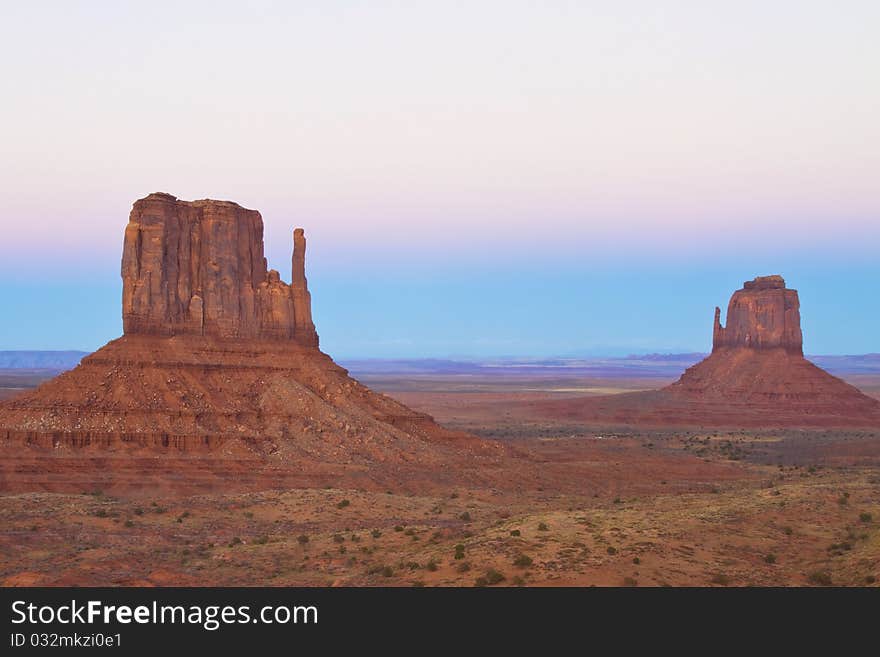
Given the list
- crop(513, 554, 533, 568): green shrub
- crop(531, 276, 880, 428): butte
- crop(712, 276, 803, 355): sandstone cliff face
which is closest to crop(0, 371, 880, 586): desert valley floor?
crop(513, 554, 533, 568): green shrub

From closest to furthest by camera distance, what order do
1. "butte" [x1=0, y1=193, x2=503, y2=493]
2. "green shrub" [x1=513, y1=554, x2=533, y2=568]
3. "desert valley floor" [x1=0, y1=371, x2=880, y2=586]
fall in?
"green shrub" [x1=513, y1=554, x2=533, y2=568], "desert valley floor" [x1=0, y1=371, x2=880, y2=586], "butte" [x1=0, y1=193, x2=503, y2=493]

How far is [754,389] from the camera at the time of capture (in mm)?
142750

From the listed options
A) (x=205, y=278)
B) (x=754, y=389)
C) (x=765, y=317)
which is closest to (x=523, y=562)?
(x=205, y=278)

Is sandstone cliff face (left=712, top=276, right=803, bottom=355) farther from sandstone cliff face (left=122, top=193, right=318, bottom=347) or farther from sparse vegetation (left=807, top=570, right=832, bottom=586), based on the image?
sparse vegetation (left=807, top=570, right=832, bottom=586)

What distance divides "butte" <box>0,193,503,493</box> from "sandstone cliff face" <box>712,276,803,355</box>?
82.9 meters

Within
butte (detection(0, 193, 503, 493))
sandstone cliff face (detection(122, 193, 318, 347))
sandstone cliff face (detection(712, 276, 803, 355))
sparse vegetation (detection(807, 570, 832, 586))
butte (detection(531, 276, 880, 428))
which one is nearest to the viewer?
sparse vegetation (detection(807, 570, 832, 586))

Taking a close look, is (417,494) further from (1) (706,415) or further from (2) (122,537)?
(1) (706,415)

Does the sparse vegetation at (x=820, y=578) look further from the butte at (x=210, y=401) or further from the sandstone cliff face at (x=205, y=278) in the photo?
the sandstone cliff face at (x=205, y=278)

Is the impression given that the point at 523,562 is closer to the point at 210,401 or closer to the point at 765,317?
the point at 210,401

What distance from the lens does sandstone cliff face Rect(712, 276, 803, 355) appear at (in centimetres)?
14562

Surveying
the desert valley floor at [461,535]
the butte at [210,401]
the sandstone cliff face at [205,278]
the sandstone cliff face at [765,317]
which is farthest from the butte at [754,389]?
the sandstone cliff face at [205,278]

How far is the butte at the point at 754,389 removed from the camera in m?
133

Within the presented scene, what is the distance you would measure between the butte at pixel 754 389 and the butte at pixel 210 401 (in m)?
68.8

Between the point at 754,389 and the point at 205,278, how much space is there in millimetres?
92825
